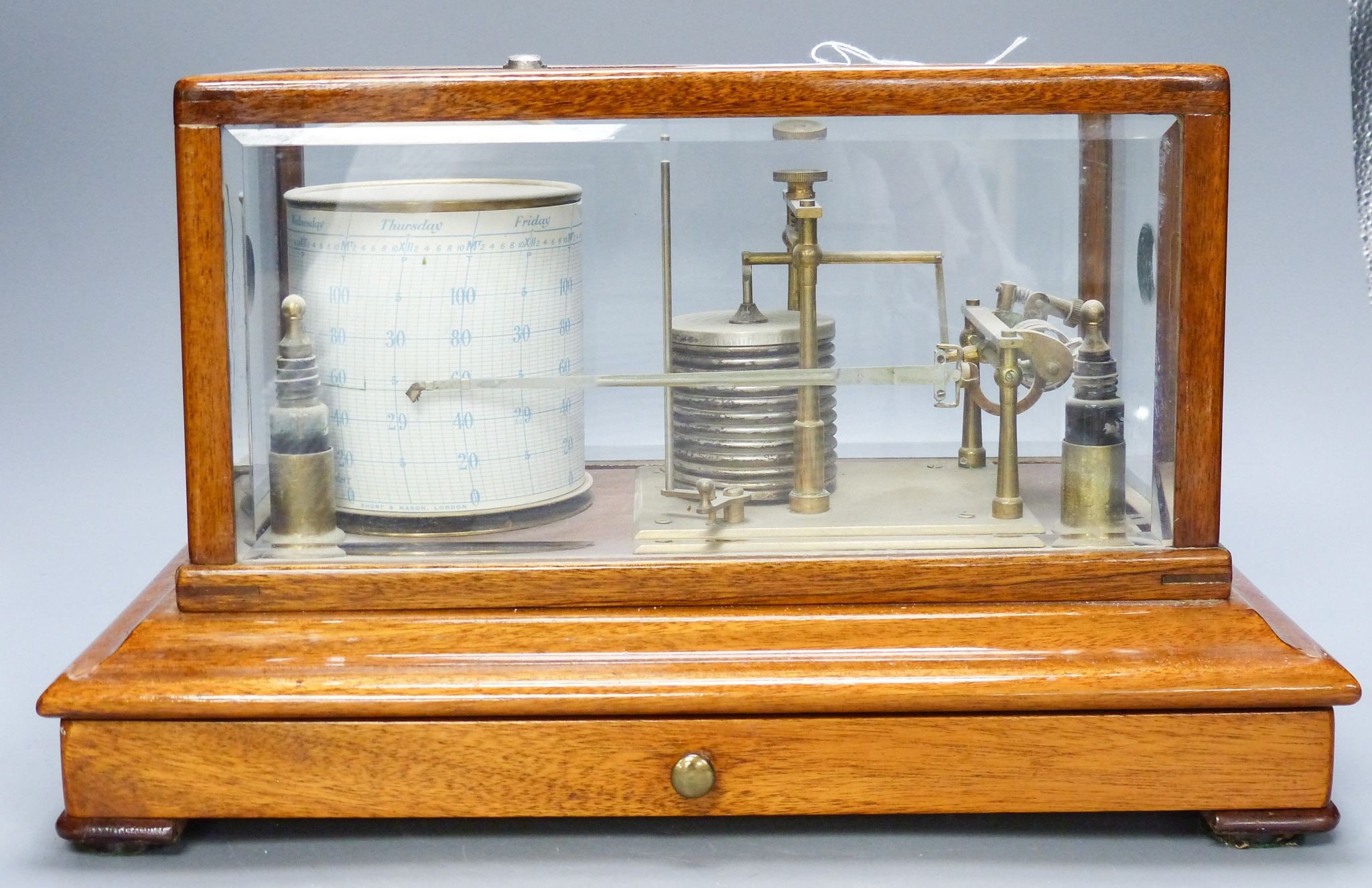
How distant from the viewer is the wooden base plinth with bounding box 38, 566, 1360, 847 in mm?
1526

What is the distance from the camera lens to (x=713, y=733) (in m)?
1.54

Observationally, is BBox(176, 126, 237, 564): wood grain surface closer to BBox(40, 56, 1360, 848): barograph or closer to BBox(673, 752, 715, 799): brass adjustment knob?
BBox(40, 56, 1360, 848): barograph

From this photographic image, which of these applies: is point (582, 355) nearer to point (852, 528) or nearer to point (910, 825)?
point (852, 528)

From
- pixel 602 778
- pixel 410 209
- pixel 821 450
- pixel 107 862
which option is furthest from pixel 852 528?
pixel 107 862

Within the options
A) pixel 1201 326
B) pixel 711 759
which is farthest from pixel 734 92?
pixel 711 759

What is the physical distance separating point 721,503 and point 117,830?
641 millimetres

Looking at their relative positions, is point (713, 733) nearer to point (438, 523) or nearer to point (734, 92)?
point (438, 523)

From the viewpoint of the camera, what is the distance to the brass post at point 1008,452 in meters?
1.74

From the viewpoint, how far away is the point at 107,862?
1559 millimetres

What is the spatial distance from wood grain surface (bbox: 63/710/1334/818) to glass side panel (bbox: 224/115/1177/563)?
0.68 feet

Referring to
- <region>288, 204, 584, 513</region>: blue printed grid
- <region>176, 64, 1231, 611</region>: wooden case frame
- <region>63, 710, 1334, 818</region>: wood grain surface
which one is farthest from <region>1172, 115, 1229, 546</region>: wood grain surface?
<region>288, 204, 584, 513</region>: blue printed grid

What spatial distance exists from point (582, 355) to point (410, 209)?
0.76ft

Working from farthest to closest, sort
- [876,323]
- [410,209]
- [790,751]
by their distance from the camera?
1. [876,323]
2. [410,209]
3. [790,751]

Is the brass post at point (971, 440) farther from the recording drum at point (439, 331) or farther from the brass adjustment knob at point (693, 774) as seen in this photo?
the brass adjustment knob at point (693, 774)
